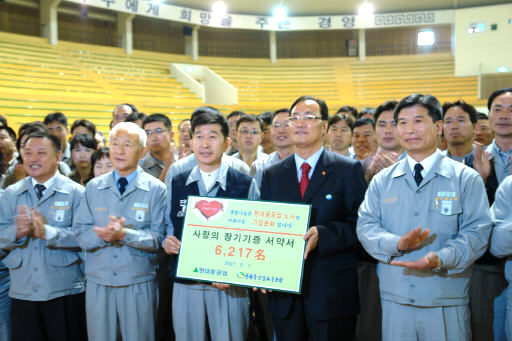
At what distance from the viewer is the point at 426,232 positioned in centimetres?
201

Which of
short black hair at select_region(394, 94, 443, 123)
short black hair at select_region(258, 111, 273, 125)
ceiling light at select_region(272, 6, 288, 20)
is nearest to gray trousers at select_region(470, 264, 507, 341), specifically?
short black hair at select_region(394, 94, 443, 123)

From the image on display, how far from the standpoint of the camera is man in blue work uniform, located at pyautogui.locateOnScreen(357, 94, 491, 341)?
213 centimetres

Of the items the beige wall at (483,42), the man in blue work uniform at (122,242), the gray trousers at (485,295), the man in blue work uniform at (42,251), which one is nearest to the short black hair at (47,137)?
the man in blue work uniform at (42,251)

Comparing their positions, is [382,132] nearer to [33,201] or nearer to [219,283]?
[219,283]

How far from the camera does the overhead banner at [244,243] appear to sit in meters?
2.33

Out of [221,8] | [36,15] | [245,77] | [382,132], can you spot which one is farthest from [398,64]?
[382,132]

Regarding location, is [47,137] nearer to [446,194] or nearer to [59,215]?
[59,215]

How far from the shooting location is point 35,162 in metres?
3.05

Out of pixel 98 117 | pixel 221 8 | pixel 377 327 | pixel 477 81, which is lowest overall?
pixel 377 327

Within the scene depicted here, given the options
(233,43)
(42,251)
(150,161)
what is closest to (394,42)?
(233,43)

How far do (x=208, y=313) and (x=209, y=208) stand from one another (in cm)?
66

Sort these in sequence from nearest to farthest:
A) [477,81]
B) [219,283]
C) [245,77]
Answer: [219,283] → [477,81] → [245,77]

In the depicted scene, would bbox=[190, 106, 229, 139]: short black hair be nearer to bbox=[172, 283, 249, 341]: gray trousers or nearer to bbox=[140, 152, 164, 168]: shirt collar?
bbox=[172, 283, 249, 341]: gray trousers

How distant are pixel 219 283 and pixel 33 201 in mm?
1575
